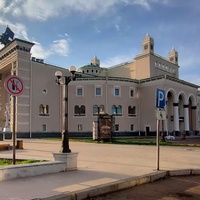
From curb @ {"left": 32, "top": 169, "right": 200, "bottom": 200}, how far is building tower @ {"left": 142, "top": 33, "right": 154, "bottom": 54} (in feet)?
160

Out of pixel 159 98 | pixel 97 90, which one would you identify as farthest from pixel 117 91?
pixel 159 98

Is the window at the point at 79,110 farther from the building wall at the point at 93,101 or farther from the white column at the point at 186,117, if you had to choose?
the white column at the point at 186,117

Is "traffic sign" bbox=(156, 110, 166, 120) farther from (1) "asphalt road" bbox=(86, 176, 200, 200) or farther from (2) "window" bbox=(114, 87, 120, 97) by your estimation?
(2) "window" bbox=(114, 87, 120, 97)

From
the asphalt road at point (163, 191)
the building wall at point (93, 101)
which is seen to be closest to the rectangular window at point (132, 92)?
the building wall at point (93, 101)

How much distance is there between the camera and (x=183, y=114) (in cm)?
5709

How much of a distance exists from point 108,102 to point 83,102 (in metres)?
4.43

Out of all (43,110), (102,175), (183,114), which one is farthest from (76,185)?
(183,114)

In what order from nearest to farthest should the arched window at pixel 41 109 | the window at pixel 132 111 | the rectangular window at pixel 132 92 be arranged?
the arched window at pixel 41 109 → the window at pixel 132 111 → the rectangular window at pixel 132 92

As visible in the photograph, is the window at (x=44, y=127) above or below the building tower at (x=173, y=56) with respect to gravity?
below

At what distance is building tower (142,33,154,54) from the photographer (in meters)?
56.9

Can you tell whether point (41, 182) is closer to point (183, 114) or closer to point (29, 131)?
point (29, 131)

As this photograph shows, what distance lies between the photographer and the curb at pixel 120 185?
20.0 feet

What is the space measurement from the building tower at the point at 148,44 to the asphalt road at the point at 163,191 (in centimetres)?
5016

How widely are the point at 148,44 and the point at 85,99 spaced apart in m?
18.9
